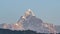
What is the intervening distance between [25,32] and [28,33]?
761 mm

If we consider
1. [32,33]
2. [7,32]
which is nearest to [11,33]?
[7,32]

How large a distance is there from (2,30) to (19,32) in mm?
4350

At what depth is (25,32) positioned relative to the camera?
5134 centimetres

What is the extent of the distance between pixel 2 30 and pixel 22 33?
4951 mm

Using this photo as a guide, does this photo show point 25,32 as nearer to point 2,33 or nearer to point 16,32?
point 16,32

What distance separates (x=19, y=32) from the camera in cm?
5119

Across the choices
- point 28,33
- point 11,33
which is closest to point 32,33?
point 28,33

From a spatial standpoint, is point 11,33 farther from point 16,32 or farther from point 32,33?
point 32,33

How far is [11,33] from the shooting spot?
50094mm

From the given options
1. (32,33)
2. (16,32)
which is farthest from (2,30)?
(32,33)

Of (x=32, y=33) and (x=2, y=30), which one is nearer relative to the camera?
(x=2, y=30)

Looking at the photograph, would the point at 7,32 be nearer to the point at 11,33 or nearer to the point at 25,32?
the point at 11,33

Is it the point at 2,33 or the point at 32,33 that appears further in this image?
the point at 32,33

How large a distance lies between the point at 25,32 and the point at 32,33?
6.55 feet
